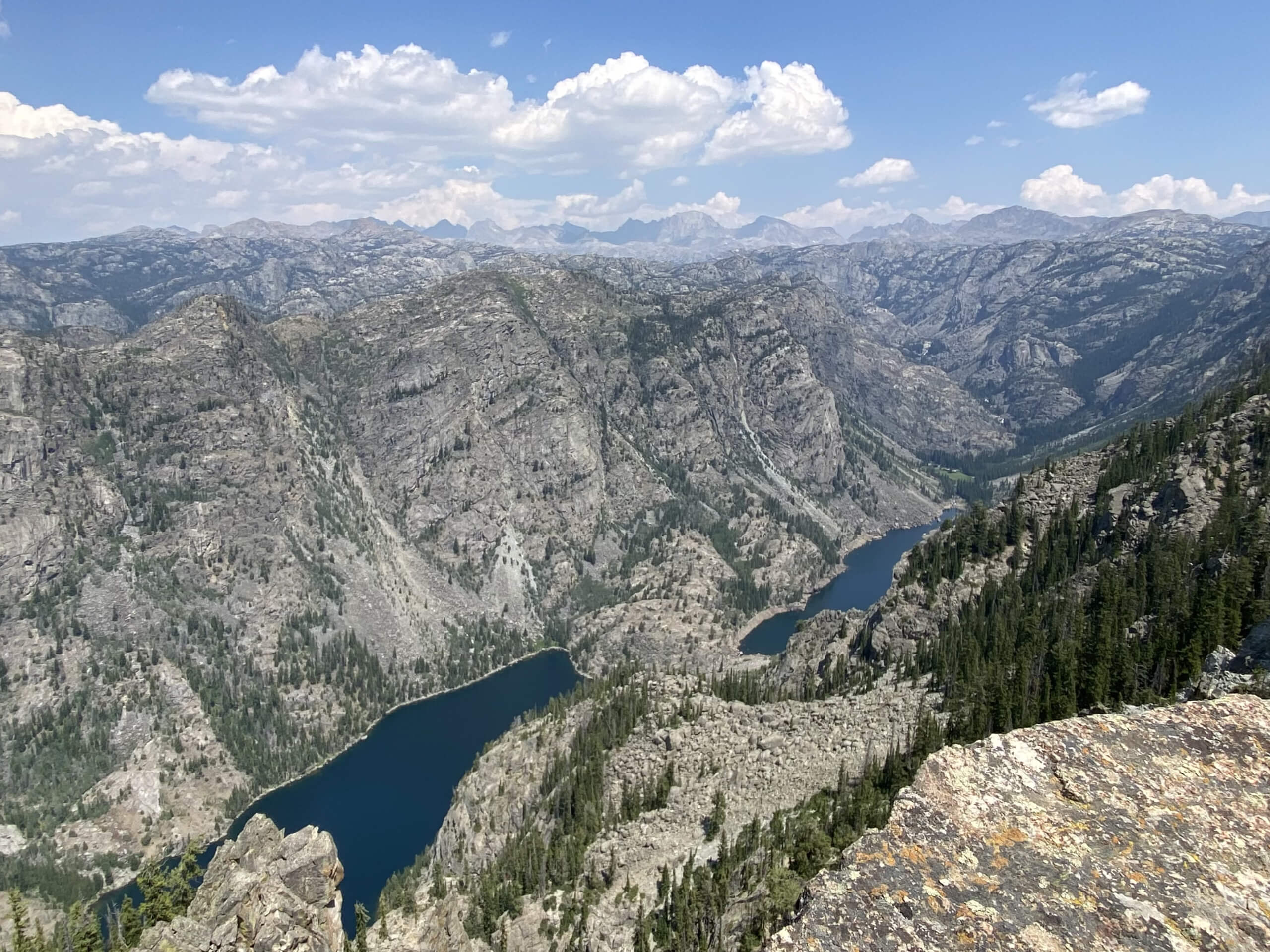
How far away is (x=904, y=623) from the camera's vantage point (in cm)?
13175

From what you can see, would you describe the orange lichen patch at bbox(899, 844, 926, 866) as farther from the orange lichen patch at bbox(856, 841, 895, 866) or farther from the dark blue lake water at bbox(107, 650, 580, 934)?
the dark blue lake water at bbox(107, 650, 580, 934)

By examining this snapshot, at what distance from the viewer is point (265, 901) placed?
223ft

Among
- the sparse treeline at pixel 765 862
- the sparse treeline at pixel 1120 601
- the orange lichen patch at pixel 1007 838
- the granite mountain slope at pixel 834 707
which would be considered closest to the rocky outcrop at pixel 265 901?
the granite mountain slope at pixel 834 707

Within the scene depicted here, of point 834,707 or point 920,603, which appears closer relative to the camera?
point 834,707

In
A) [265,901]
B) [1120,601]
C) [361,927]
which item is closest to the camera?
[265,901]

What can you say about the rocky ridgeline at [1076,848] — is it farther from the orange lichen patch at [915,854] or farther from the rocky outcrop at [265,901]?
the rocky outcrop at [265,901]

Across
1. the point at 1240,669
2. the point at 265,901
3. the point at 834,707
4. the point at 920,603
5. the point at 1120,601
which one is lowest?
the point at 834,707

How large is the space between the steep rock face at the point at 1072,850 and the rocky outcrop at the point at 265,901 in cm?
6822

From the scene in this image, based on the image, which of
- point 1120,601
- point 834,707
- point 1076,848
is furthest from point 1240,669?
point 1076,848

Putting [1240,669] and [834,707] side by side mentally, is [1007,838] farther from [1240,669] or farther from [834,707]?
[834,707]

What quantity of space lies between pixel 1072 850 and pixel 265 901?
248ft

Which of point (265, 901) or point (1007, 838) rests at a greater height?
point (1007, 838)

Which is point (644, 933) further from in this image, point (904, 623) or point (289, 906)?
point (904, 623)

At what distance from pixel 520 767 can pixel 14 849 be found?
127m
